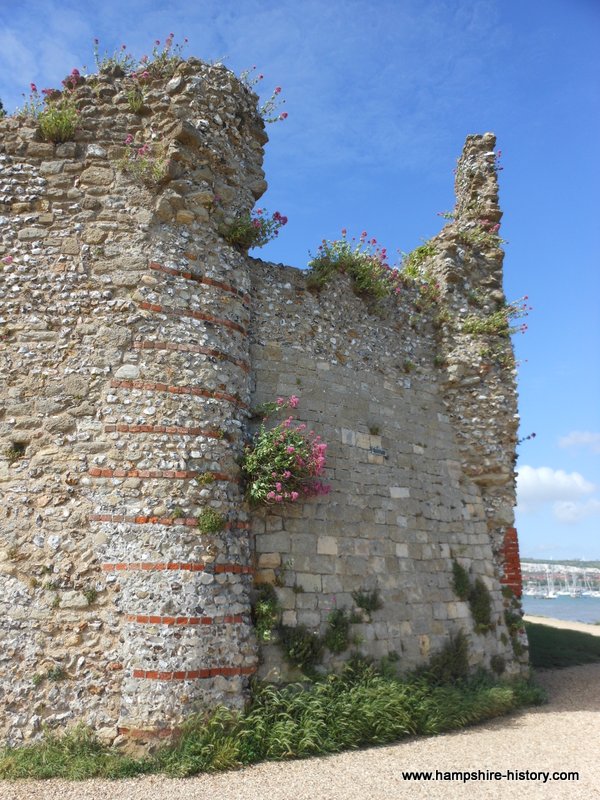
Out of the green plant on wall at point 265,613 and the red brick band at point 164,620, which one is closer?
the red brick band at point 164,620

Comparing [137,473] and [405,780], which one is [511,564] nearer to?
[405,780]

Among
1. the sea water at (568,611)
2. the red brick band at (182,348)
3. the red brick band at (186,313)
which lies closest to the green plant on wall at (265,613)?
the red brick band at (182,348)

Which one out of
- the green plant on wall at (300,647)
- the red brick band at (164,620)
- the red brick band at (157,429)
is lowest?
the green plant on wall at (300,647)

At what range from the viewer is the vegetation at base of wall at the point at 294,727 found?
5.49m

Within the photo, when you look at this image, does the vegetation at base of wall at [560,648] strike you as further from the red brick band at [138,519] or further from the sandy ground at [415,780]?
the red brick band at [138,519]

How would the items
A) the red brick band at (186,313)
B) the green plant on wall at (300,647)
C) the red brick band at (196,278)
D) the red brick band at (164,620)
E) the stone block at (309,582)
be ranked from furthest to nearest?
the stone block at (309,582) < the red brick band at (196,278) < the red brick band at (186,313) < the green plant on wall at (300,647) < the red brick band at (164,620)

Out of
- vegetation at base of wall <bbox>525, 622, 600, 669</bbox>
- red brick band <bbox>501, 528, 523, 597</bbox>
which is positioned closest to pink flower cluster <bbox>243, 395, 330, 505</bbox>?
red brick band <bbox>501, 528, 523, 597</bbox>

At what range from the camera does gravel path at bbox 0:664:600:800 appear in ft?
16.9

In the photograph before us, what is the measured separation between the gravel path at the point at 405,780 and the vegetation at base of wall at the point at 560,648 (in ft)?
16.2

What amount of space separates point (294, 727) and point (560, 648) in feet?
32.6

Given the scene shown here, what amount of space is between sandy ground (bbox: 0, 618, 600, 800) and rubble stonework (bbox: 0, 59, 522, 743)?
67cm

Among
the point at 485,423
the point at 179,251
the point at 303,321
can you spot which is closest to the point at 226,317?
the point at 179,251

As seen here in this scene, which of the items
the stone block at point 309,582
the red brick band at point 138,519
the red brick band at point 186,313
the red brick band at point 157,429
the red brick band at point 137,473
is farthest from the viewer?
the stone block at point 309,582

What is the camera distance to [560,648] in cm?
1385
